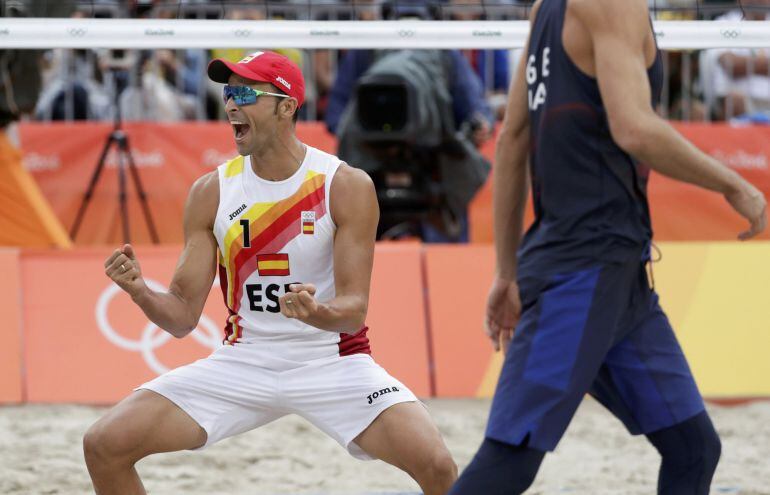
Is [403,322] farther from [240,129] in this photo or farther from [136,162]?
Answer: [240,129]

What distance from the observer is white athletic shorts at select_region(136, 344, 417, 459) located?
3.93 m

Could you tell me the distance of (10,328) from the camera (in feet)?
22.7

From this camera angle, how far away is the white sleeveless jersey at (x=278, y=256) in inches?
158

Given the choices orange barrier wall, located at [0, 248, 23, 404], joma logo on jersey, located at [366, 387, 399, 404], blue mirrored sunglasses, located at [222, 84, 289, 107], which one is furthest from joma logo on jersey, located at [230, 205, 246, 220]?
orange barrier wall, located at [0, 248, 23, 404]

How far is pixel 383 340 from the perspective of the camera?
7.04 metres

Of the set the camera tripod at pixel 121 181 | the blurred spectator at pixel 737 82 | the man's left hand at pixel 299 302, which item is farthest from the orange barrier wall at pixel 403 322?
the man's left hand at pixel 299 302

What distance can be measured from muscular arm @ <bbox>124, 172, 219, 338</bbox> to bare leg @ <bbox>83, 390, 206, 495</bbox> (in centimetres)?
25

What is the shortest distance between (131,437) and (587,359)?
1509 millimetres

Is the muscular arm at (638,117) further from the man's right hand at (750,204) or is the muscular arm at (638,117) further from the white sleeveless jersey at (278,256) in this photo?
the white sleeveless jersey at (278,256)

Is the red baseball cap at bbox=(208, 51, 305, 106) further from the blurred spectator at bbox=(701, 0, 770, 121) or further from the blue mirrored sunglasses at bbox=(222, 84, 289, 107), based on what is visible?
the blurred spectator at bbox=(701, 0, 770, 121)

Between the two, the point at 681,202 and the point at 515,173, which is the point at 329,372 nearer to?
the point at 515,173

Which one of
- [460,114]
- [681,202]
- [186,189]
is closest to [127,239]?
[186,189]

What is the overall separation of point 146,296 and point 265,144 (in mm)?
630

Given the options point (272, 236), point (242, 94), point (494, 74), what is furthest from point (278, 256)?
point (494, 74)
